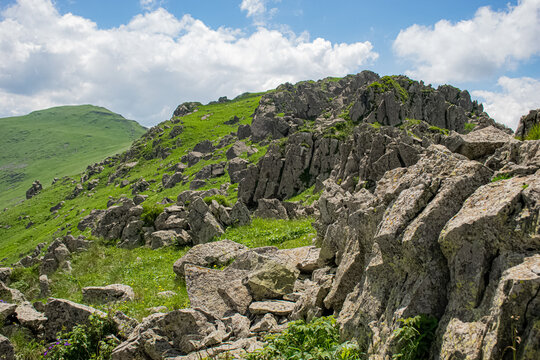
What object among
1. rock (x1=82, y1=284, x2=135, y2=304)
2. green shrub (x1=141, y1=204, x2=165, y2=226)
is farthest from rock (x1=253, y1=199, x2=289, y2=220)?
rock (x1=82, y1=284, x2=135, y2=304)

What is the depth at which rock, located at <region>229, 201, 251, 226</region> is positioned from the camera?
31.9 m

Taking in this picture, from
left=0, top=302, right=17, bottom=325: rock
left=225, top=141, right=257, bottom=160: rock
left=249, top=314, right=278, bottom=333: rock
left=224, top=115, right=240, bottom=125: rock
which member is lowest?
left=0, top=302, right=17, bottom=325: rock

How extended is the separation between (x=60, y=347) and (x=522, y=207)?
1383 cm

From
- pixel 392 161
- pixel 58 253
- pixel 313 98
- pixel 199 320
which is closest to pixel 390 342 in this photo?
pixel 199 320

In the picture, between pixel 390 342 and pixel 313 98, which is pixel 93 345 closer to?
pixel 390 342

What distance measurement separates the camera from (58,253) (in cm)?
3058

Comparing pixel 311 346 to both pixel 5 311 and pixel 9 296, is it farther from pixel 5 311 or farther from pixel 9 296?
pixel 9 296

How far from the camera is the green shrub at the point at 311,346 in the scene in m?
7.02

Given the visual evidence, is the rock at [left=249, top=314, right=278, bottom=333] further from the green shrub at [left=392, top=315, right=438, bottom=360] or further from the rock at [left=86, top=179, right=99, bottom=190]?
the rock at [left=86, top=179, right=99, bottom=190]

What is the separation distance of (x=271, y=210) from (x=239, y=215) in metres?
5.99

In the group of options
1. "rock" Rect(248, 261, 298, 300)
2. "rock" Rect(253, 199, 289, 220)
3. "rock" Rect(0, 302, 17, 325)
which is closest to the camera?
"rock" Rect(0, 302, 17, 325)

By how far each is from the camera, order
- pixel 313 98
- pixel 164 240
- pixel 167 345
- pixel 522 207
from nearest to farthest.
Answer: pixel 522 207 → pixel 167 345 → pixel 164 240 → pixel 313 98

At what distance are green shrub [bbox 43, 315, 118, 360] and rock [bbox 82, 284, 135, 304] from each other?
4.23 m

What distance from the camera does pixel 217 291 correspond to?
14.0 metres
